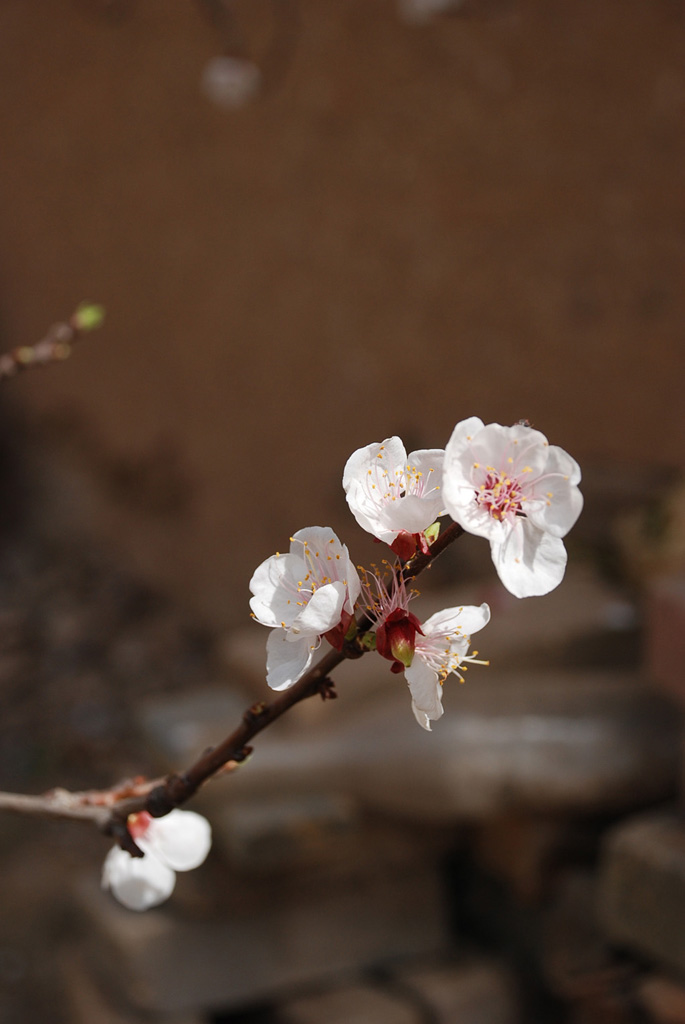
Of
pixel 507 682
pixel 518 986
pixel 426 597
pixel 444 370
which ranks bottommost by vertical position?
pixel 518 986

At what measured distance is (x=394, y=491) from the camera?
0.45 meters

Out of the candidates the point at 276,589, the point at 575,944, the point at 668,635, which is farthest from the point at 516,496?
the point at 575,944

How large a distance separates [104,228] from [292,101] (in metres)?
0.70

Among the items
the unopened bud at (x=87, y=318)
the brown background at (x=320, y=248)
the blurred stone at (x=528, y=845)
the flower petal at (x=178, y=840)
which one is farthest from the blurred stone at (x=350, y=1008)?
the unopened bud at (x=87, y=318)

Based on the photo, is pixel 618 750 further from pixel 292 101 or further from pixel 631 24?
pixel 292 101

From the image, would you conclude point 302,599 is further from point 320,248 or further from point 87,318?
point 320,248

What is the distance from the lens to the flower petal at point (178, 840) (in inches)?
25.2

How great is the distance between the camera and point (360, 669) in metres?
2.02

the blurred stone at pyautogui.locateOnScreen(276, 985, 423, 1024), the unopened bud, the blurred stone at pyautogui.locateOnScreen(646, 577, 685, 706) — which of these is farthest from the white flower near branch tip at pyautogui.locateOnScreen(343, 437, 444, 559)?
the blurred stone at pyautogui.locateOnScreen(276, 985, 423, 1024)

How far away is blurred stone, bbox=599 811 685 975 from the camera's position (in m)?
1.53

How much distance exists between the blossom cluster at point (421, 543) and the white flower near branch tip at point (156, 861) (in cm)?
24

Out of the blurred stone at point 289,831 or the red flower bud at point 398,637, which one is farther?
the blurred stone at point 289,831

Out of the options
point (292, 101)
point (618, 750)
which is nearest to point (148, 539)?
point (292, 101)

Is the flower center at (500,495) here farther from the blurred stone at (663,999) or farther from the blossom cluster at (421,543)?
the blurred stone at (663,999)
